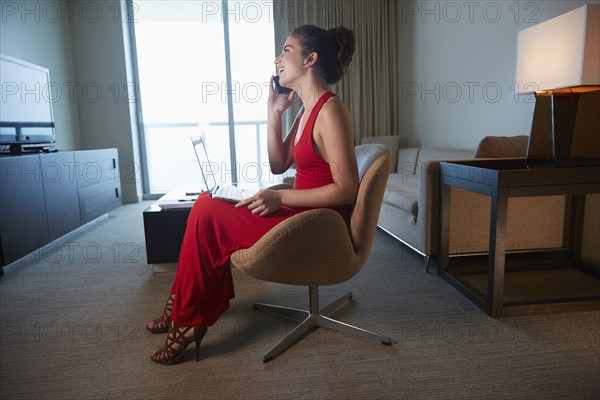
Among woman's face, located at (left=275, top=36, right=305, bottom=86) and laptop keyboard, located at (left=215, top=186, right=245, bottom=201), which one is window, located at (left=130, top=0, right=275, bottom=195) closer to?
laptop keyboard, located at (left=215, top=186, right=245, bottom=201)

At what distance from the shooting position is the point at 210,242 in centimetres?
128

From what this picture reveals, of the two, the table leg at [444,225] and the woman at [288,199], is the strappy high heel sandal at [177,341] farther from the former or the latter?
the table leg at [444,225]

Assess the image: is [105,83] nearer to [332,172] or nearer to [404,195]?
[404,195]

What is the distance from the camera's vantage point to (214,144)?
5.08 m

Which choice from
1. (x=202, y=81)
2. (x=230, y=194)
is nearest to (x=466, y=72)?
(x=230, y=194)

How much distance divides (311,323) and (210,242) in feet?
1.76

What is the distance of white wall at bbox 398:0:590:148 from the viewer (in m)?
2.71

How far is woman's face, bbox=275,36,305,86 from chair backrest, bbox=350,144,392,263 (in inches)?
15.1

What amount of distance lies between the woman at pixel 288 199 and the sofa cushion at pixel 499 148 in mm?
1234

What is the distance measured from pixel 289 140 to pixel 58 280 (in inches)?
61.4

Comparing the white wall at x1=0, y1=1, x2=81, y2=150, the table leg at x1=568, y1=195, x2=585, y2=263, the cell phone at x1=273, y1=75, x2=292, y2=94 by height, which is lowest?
the table leg at x1=568, y1=195, x2=585, y2=263

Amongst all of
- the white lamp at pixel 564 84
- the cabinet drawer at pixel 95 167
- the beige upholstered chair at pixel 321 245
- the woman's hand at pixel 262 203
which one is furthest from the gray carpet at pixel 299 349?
the cabinet drawer at pixel 95 167

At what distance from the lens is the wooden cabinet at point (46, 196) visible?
2.29 metres

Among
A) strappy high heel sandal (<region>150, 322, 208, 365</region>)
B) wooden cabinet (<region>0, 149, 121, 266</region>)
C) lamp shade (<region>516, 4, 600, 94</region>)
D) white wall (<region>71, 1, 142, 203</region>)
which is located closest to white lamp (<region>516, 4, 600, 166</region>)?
lamp shade (<region>516, 4, 600, 94</region>)
